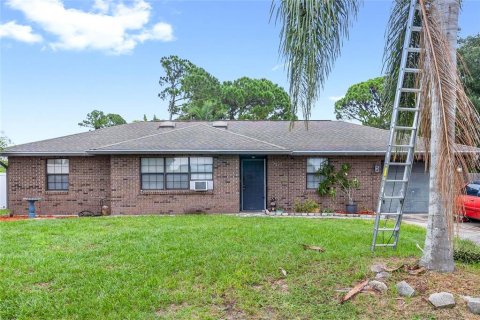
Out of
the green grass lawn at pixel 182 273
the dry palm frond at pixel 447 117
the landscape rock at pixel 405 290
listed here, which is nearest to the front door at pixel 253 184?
the green grass lawn at pixel 182 273

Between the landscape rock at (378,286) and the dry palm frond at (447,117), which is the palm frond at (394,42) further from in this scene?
the landscape rock at (378,286)

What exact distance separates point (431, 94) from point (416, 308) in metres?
2.66

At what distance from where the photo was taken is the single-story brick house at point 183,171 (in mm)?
12562

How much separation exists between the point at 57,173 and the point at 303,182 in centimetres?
992

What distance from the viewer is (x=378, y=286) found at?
4.25 meters

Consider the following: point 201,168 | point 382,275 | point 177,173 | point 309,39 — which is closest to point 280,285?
point 382,275

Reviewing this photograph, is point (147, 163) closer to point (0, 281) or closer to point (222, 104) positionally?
point (0, 281)

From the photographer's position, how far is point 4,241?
24.6ft

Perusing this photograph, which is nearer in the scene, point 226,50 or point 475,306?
point 475,306

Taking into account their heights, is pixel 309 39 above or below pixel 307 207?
above

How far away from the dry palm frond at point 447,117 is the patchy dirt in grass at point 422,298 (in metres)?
0.77

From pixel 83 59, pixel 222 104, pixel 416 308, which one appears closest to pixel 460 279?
pixel 416 308

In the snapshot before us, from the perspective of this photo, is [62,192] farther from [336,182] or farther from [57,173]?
[336,182]

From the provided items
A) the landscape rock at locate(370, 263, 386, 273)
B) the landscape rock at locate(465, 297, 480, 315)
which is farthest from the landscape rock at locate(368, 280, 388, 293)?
the landscape rock at locate(465, 297, 480, 315)
